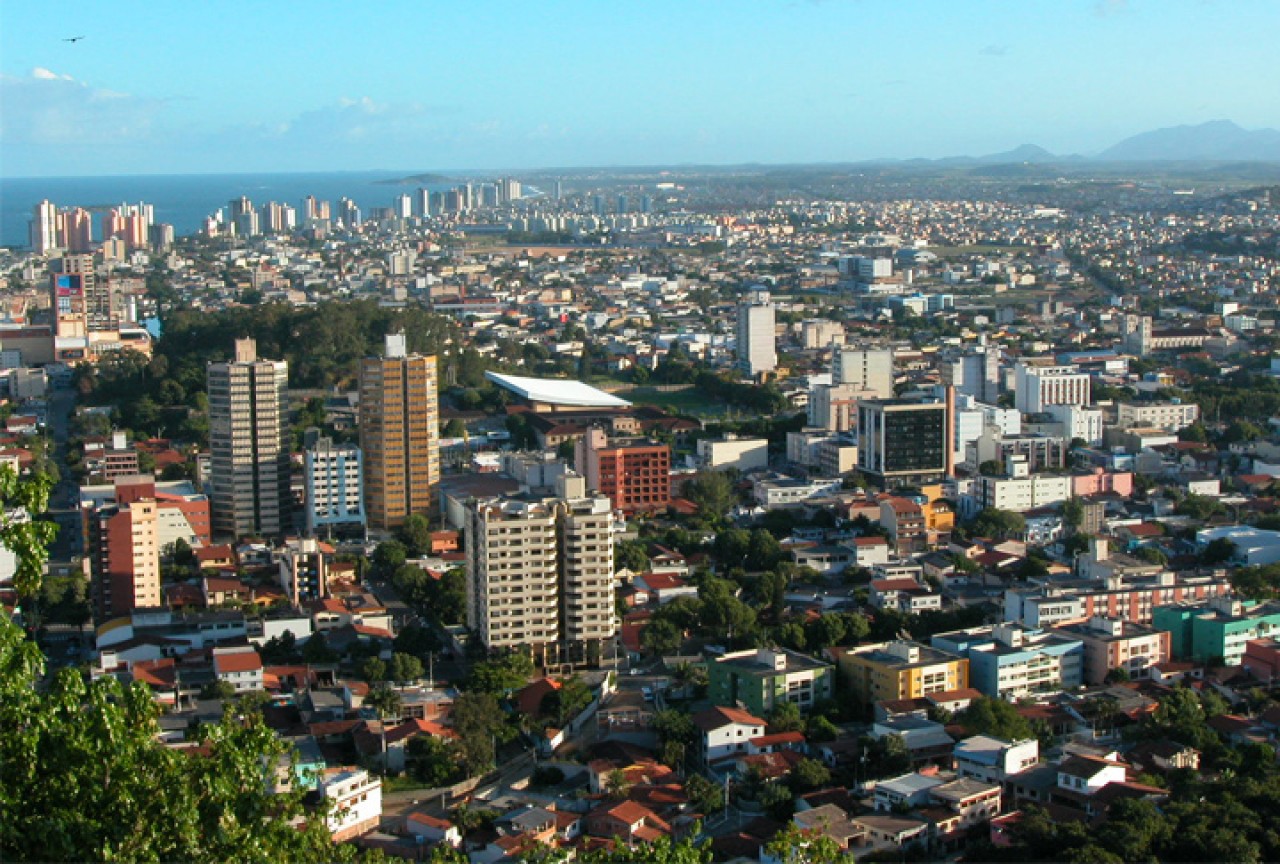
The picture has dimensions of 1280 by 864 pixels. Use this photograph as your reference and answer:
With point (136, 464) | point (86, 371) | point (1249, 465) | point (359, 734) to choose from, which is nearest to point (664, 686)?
point (359, 734)

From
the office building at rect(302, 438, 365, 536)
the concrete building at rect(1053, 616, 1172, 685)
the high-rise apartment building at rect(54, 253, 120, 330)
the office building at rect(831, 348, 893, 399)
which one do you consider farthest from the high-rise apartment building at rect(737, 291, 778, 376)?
the concrete building at rect(1053, 616, 1172, 685)

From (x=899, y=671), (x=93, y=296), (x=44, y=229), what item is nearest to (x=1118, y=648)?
→ (x=899, y=671)

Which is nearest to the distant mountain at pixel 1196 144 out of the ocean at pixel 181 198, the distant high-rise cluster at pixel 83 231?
the ocean at pixel 181 198

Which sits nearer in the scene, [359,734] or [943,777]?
[943,777]

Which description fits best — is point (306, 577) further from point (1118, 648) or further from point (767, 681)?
point (1118, 648)

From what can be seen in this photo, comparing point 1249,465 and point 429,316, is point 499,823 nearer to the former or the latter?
point 1249,465

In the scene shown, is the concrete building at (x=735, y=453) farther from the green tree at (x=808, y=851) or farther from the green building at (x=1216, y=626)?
the green tree at (x=808, y=851)

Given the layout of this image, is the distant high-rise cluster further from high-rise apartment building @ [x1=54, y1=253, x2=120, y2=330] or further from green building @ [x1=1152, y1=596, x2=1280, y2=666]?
green building @ [x1=1152, y1=596, x2=1280, y2=666]

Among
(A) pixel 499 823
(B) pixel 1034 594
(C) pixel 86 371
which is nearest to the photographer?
(A) pixel 499 823
